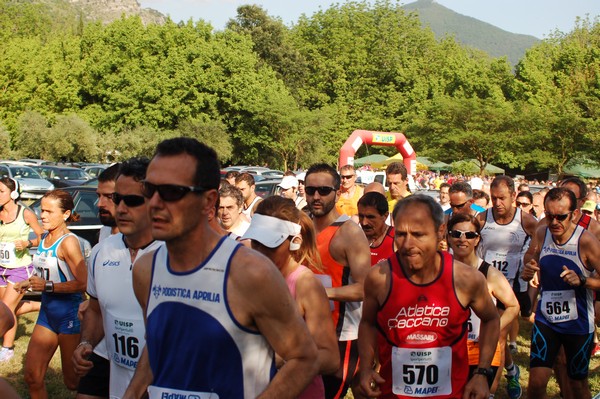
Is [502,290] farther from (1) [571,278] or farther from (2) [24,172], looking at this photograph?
(2) [24,172]

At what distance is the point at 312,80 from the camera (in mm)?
66438

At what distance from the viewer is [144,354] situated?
3.09 meters

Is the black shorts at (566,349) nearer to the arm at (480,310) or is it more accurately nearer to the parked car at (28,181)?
the arm at (480,310)

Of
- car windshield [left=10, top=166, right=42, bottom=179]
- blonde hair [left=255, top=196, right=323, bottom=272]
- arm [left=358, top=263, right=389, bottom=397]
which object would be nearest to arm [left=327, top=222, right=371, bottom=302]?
blonde hair [left=255, top=196, right=323, bottom=272]

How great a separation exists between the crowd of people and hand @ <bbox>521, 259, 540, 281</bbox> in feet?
0.11

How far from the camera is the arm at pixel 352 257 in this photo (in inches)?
197

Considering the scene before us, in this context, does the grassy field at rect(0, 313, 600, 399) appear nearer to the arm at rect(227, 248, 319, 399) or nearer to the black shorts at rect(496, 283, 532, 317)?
the black shorts at rect(496, 283, 532, 317)

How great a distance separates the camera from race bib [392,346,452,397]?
3.96 meters

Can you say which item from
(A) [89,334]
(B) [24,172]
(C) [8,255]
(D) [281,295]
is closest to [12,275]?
(C) [8,255]

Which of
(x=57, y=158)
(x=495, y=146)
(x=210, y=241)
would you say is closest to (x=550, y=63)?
(x=495, y=146)

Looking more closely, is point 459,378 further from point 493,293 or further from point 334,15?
point 334,15

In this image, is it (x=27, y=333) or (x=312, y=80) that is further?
(x=312, y=80)

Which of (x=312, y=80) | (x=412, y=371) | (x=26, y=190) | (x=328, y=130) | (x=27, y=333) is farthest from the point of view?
(x=312, y=80)

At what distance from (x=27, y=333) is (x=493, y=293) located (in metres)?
6.58
